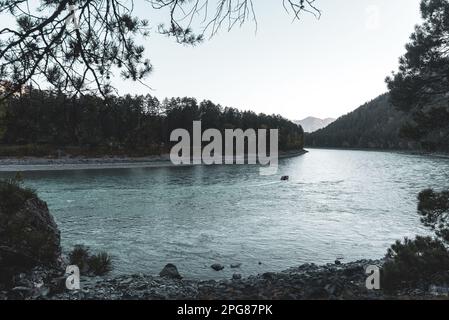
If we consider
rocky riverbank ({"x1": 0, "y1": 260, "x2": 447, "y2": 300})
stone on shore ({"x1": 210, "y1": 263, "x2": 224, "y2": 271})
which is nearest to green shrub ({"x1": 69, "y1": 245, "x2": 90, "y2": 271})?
rocky riverbank ({"x1": 0, "y1": 260, "x2": 447, "y2": 300})

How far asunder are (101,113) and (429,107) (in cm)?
1399

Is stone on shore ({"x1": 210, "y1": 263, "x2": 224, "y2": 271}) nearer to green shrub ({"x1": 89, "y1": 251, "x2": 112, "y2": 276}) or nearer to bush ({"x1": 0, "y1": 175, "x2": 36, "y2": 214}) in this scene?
green shrub ({"x1": 89, "y1": 251, "x2": 112, "y2": 276})

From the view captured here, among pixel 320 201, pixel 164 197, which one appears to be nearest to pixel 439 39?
pixel 320 201

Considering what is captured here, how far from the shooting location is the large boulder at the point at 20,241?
11.4 metres

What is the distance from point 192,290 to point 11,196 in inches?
330

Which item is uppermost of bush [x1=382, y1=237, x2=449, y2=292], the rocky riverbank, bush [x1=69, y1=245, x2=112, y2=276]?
bush [x1=382, y1=237, x2=449, y2=292]

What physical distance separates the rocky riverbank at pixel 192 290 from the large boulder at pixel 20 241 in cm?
46

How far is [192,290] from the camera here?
37.9 feet

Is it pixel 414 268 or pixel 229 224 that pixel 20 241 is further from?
pixel 229 224

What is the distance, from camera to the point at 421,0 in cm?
1545

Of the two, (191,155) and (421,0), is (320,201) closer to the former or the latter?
(421,0)

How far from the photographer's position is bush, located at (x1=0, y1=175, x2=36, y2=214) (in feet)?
47.1

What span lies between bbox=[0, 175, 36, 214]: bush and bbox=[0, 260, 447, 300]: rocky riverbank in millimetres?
3895

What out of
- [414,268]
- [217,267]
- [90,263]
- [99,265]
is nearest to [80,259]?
[90,263]
